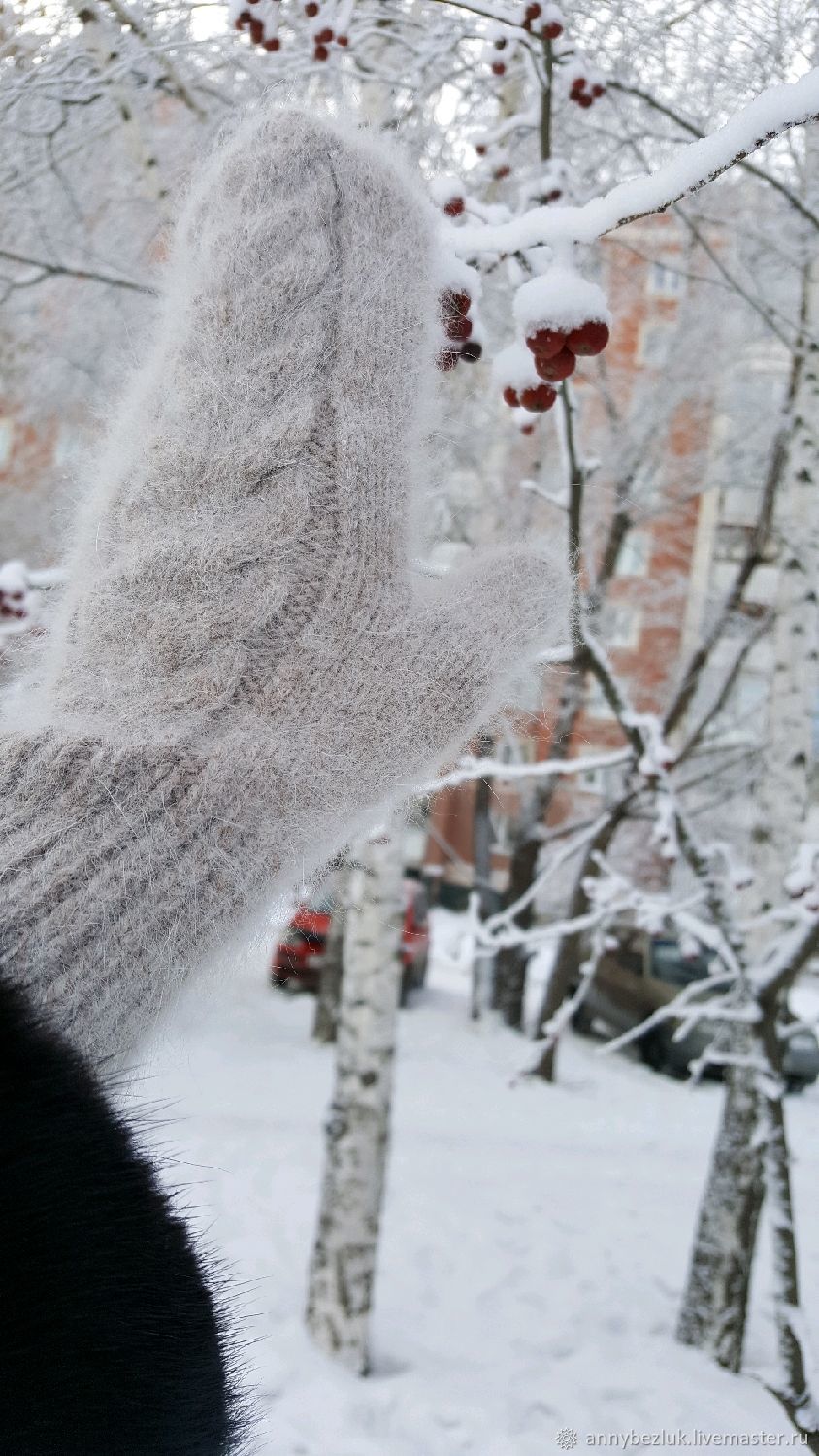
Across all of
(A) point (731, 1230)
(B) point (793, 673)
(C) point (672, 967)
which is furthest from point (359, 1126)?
→ (C) point (672, 967)

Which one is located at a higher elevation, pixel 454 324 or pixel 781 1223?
pixel 454 324

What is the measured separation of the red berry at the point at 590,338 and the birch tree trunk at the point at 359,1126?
8.10 ft

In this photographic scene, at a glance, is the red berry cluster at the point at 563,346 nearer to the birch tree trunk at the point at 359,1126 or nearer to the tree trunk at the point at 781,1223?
the tree trunk at the point at 781,1223

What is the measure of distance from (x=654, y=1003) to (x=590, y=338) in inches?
338

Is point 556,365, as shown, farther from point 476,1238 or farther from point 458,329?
point 476,1238

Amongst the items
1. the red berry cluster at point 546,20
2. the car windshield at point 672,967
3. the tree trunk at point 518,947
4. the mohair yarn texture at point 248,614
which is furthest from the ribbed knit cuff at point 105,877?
the car windshield at point 672,967

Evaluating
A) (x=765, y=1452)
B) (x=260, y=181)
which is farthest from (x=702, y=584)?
(x=260, y=181)

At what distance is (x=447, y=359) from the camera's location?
3.62 ft

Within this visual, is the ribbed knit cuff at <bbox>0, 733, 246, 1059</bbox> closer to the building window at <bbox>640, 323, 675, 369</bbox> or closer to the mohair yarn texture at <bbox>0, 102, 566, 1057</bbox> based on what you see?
the mohair yarn texture at <bbox>0, 102, 566, 1057</bbox>

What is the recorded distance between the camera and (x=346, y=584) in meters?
0.85

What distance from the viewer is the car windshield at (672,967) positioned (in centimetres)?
864

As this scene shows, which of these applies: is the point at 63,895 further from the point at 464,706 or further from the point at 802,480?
the point at 802,480

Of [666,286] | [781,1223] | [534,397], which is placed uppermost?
[666,286]

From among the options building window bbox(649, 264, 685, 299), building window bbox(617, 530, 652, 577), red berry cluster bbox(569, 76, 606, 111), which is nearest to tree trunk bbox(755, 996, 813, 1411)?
red berry cluster bbox(569, 76, 606, 111)
